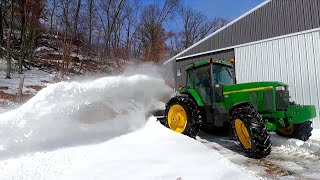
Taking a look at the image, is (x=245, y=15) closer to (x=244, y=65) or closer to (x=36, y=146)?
(x=244, y=65)

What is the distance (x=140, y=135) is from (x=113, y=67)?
83.4 feet

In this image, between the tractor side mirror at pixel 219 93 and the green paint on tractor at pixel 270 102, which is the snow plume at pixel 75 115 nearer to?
the tractor side mirror at pixel 219 93

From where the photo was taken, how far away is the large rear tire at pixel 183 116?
8508 mm

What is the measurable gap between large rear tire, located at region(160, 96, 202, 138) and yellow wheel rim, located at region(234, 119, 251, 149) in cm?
129

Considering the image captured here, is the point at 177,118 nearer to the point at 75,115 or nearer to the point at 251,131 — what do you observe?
the point at 251,131

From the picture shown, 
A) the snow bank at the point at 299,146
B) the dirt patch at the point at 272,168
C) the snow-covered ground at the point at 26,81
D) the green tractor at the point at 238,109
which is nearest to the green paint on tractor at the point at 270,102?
the green tractor at the point at 238,109

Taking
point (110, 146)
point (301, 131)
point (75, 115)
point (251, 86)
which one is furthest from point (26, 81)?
point (301, 131)

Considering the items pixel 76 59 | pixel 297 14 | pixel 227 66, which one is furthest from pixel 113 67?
pixel 227 66

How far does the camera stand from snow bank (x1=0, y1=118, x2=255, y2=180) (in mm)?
4879

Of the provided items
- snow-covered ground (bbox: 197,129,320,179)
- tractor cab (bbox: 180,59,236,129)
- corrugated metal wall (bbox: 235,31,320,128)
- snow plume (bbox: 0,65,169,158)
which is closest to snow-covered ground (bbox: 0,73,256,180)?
snow plume (bbox: 0,65,169,158)

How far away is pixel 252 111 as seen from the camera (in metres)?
7.05

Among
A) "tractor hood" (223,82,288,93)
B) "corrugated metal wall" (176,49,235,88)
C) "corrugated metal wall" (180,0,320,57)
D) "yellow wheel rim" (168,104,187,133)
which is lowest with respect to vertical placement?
"yellow wheel rim" (168,104,187,133)

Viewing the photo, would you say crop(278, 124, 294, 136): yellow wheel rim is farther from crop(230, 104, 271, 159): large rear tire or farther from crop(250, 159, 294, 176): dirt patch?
crop(250, 159, 294, 176): dirt patch

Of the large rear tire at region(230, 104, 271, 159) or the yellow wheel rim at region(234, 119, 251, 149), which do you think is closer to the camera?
the large rear tire at region(230, 104, 271, 159)
